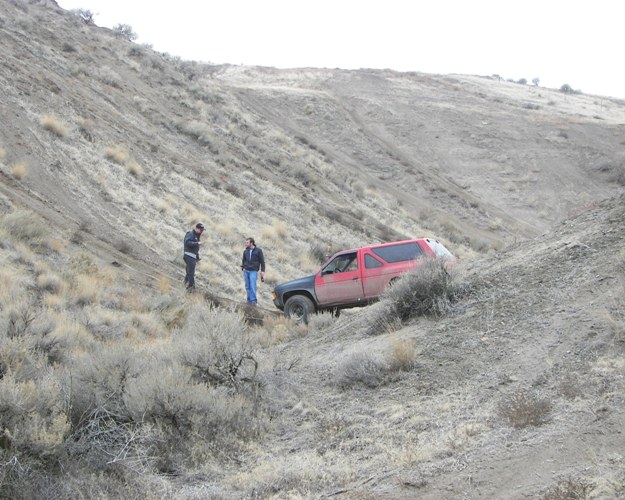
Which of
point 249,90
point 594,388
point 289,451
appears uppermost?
point 249,90

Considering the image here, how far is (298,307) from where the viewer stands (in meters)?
14.2

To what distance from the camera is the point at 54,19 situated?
3659 cm

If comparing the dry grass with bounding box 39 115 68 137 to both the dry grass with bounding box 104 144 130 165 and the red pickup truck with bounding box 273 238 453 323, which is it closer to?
the dry grass with bounding box 104 144 130 165

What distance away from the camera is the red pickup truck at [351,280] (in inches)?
530

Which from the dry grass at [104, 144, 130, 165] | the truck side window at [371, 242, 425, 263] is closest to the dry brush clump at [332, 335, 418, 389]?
the truck side window at [371, 242, 425, 263]

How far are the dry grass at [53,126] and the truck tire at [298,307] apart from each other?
11.6 metres

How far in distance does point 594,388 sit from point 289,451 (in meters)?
2.94

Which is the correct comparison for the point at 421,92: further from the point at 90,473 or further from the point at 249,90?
the point at 90,473

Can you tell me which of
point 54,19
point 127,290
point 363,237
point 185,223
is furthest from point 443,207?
point 127,290

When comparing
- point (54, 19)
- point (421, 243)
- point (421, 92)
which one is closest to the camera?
point (421, 243)

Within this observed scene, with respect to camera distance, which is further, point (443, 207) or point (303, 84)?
point (303, 84)

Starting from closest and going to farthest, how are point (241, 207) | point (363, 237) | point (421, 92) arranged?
1. point (241, 207)
2. point (363, 237)
3. point (421, 92)

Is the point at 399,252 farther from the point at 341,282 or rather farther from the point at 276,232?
the point at 276,232

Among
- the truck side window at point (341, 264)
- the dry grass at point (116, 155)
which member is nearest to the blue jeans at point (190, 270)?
the truck side window at point (341, 264)
